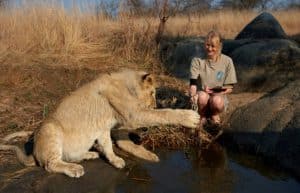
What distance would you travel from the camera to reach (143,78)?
5.50m

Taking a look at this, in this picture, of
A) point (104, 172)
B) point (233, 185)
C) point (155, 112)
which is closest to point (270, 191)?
point (233, 185)

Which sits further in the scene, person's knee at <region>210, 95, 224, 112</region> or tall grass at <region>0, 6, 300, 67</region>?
tall grass at <region>0, 6, 300, 67</region>

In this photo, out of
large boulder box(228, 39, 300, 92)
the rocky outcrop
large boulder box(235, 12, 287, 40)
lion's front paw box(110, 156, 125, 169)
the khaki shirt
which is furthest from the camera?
large boulder box(235, 12, 287, 40)

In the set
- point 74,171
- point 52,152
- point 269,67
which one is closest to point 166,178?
point 74,171

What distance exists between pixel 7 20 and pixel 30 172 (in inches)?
289

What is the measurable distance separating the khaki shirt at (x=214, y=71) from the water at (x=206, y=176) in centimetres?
101

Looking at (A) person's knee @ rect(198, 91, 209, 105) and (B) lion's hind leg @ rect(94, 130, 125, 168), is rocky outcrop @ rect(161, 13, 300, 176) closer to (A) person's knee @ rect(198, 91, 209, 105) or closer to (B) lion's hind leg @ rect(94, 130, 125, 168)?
(A) person's knee @ rect(198, 91, 209, 105)

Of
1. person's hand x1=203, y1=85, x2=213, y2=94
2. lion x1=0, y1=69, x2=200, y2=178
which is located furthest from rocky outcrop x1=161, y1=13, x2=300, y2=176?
lion x1=0, y1=69, x2=200, y2=178

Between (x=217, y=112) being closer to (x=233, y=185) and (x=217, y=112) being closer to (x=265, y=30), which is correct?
(x=233, y=185)

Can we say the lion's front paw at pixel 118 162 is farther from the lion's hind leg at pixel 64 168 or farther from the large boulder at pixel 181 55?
the large boulder at pixel 181 55

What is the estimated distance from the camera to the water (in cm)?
491

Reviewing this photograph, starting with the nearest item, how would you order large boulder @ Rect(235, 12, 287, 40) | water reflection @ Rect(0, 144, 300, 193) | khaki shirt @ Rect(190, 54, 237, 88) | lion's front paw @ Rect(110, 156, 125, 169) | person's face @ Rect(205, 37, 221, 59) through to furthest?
water reflection @ Rect(0, 144, 300, 193) → lion's front paw @ Rect(110, 156, 125, 169) → person's face @ Rect(205, 37, 221, 59) → khaki shirt @ Rect(190, 54, 237, 88) → large boulder @ Rect(235, 12, 287, 40)

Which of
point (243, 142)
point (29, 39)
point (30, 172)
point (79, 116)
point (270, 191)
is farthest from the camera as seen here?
point (29, 39)

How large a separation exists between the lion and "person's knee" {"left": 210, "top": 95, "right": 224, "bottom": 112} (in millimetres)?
1127
